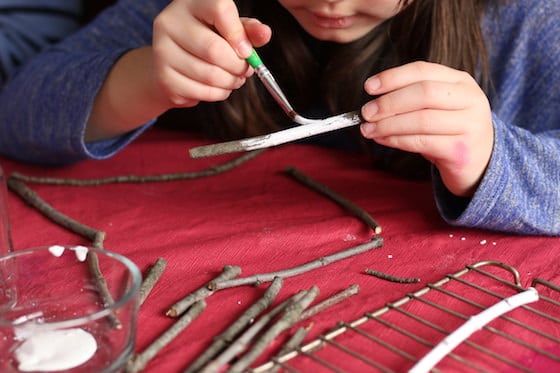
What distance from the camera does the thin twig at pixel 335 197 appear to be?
27.7 inches

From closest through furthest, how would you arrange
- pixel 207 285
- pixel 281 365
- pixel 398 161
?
pixel 281 365
pixel 207 285
pixel 398 161

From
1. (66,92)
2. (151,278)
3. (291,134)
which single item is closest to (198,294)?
Answer: (151,278)

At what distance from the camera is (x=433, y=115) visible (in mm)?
635

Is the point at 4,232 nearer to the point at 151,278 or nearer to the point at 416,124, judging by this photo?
the point at 151,278

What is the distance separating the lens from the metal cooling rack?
0.48m

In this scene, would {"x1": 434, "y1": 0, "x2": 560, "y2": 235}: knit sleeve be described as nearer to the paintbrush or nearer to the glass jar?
the paintbrush

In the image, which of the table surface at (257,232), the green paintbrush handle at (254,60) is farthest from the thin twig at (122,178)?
the green paintbrush handle at (254,60)

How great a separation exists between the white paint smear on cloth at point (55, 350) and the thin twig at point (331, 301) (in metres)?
0.15

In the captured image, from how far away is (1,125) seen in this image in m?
0.90

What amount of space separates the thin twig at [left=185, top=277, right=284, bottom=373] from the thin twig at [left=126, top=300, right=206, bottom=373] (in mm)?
30

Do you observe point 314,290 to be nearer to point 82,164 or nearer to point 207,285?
point 207,285

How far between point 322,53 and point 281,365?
555 millimetres

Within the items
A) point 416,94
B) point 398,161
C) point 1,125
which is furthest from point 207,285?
point 1,125

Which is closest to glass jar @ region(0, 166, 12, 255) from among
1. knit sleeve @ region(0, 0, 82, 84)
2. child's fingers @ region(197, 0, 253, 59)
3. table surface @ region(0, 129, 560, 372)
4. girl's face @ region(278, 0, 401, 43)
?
table surface @ region(0, 129, 560, 372)
